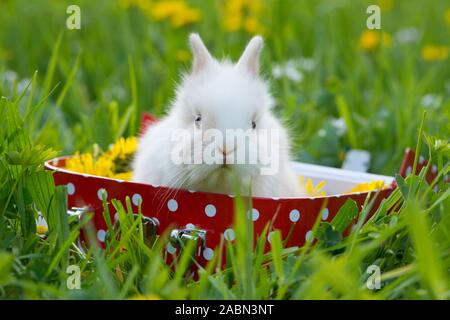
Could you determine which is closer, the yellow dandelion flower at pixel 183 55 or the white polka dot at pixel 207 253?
the white polka dot at pixel 207 253

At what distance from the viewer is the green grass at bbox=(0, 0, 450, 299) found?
1.58m

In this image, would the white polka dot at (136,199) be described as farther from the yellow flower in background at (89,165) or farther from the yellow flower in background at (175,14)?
the yellow flower in background at (175,14)

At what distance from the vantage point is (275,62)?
3906mm

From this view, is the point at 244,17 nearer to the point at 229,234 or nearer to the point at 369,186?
the point at 369,186

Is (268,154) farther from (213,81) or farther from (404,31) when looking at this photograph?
(404,31)

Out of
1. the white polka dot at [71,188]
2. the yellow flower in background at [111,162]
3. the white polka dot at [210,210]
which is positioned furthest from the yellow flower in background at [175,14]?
the white polka dot at [210,210]

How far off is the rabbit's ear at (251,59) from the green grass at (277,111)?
0.45 metres

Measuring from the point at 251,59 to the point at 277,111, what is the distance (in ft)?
4.05

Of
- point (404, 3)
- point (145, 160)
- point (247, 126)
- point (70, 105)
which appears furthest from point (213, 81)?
point (404, 3)

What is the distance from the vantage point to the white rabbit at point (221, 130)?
191 cm

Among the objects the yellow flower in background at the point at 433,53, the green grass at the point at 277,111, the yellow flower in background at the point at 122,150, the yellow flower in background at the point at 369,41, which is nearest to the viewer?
the green grass at the point at 277,111

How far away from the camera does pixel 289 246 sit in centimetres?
195
